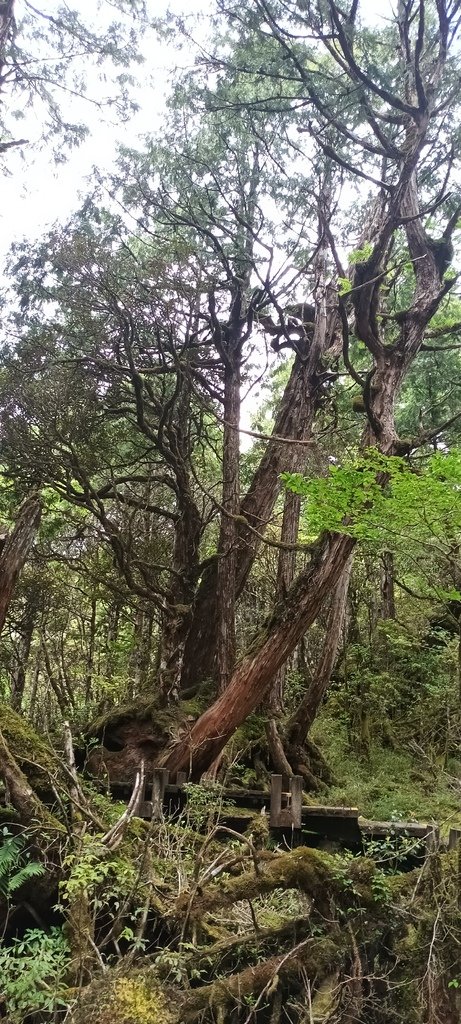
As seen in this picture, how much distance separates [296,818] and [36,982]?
3.13 meters

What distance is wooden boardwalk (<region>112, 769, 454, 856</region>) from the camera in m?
5.81

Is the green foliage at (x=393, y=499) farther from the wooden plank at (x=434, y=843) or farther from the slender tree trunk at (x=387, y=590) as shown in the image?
the slender tree trunk at (x=387, y=590)

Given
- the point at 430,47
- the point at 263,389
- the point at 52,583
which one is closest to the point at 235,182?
the point at 430,47

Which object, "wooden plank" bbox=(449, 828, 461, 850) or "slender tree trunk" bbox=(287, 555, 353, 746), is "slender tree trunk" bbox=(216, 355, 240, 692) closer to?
"slender tree trunk" bbox=(287, 555, 353, 746)

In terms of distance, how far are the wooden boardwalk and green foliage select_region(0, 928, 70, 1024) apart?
7.11 feet

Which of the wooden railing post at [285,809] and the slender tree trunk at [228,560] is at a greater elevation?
the slender tree trunk at [228,560]

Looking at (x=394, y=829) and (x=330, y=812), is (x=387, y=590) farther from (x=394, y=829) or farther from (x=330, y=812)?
(x=394, y=829)

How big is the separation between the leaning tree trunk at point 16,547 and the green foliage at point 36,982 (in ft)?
12.8

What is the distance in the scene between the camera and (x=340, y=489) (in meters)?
5.26

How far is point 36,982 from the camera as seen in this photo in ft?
10.6

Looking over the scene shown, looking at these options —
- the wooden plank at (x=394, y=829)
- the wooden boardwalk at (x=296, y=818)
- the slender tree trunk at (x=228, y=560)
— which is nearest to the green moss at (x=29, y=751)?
the wooden boardwalk at (x=296, y=818)

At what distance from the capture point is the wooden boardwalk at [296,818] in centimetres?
581

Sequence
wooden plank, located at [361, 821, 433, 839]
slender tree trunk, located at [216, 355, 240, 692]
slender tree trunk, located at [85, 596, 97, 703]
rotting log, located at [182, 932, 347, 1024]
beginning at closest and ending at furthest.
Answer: rotting log, located at [182, 932, 347, 1024] < wooden plank, located at [361, 821, 433, 839] < slender tree trunk, located at [216, 355, 240, 692] < slender tree trunk, located at [85, 596, 97, 703]

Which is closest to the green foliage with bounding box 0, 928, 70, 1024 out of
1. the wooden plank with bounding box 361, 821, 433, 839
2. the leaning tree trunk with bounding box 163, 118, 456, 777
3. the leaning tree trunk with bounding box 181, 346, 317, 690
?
the wooden plank with bounding box 361, 821, 433, 839
